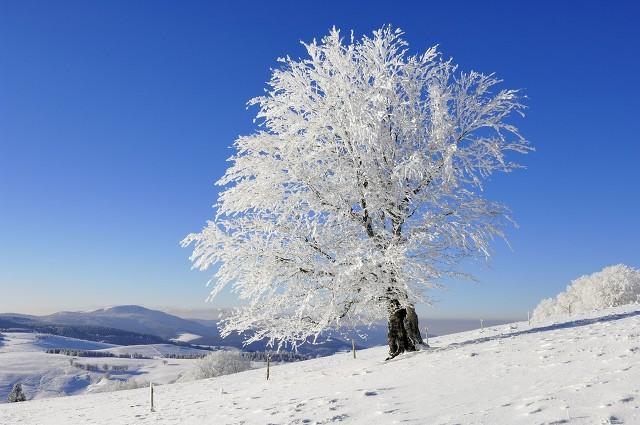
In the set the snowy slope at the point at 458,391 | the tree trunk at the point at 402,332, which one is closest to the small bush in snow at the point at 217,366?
the snowy slope at the point at 458,391

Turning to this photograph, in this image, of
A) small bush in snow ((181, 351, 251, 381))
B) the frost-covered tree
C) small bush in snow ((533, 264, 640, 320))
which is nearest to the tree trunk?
the frost-covered tree

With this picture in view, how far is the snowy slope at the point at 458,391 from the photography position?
9.33 meters

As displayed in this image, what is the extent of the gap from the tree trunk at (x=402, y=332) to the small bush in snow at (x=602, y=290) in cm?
4145

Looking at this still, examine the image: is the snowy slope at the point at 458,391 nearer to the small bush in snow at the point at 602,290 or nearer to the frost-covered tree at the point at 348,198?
the frost-covered tree at the point at 348,198

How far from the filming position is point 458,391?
11742 mm

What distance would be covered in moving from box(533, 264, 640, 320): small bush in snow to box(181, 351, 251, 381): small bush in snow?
131ft

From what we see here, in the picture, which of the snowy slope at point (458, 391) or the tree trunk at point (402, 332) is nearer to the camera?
the snowy slope at point (458, 391)

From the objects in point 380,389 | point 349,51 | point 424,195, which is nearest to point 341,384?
point 380,389

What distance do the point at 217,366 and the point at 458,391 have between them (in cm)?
6171

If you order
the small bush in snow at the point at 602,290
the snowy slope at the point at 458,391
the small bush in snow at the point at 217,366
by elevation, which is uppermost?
the small bush in snow at the point at 602,290

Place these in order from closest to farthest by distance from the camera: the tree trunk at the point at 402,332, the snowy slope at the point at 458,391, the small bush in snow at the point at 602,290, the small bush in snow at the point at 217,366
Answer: the snowy slope at the point at 458,391, the tree trunk at the point at 402,332, the small bush in snow at the point at 602,290, the small bush in snow at the point at 217,366

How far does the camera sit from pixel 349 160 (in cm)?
1856

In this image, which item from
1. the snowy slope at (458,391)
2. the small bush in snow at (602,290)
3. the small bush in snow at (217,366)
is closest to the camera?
the snowy slope at (458,391)

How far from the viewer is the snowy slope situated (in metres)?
9.33
